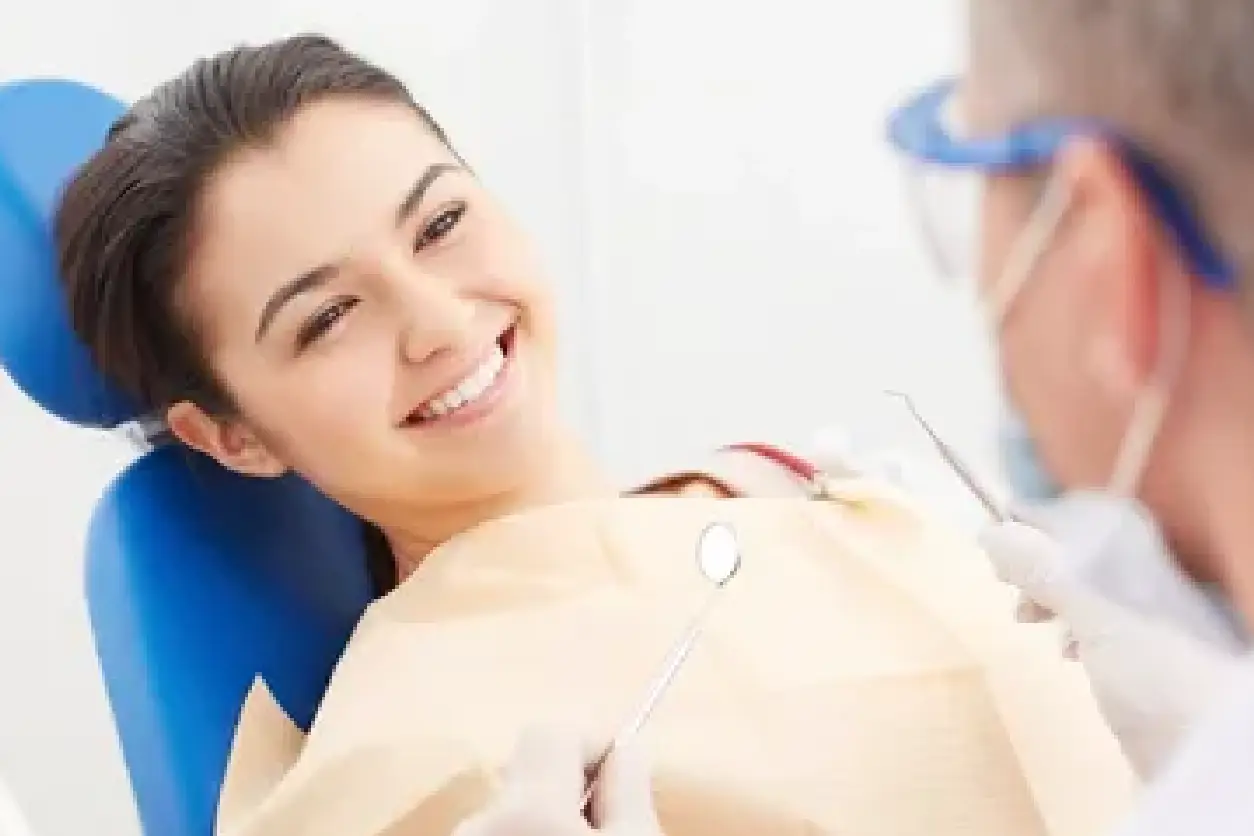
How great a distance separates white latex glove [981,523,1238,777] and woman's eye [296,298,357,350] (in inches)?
20.0

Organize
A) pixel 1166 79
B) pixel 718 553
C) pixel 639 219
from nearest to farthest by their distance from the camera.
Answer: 1. pixel 1166 79
2. pixel 718 553
3. pixel 639 219

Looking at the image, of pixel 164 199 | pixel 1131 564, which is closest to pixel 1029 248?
pixel 1131 564

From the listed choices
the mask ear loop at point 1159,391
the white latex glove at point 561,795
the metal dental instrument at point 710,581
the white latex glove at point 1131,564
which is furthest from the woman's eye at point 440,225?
the mask ear loop at point 1159,391

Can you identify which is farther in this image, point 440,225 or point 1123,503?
point 440,225

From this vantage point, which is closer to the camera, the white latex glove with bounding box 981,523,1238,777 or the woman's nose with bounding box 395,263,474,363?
the white latex glove with bounding box 981,523,1238,777

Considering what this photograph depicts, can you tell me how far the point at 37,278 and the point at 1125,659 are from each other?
0.88m

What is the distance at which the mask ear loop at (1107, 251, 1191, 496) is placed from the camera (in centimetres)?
58

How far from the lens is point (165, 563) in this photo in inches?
51.4

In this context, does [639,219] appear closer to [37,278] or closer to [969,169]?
[37,278]

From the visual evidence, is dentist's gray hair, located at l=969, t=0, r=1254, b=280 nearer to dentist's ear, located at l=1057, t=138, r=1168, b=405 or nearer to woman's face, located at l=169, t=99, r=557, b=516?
dentist's ear, located at l=1057, t=138, r=1168, b=405

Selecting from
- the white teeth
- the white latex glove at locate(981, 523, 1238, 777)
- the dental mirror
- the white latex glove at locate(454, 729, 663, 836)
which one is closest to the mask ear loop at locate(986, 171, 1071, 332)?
the white latex glove at locate(981, 523, 1238, 777)

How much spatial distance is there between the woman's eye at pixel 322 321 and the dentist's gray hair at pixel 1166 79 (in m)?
0.71

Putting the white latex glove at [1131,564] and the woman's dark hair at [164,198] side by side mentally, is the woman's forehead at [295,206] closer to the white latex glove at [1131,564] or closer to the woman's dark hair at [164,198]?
the woman's dark hair at [164,198]

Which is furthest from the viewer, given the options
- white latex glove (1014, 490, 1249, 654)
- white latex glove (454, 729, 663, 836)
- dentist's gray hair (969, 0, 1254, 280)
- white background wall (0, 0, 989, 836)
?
white background wall (0, 0, 989, 836)
